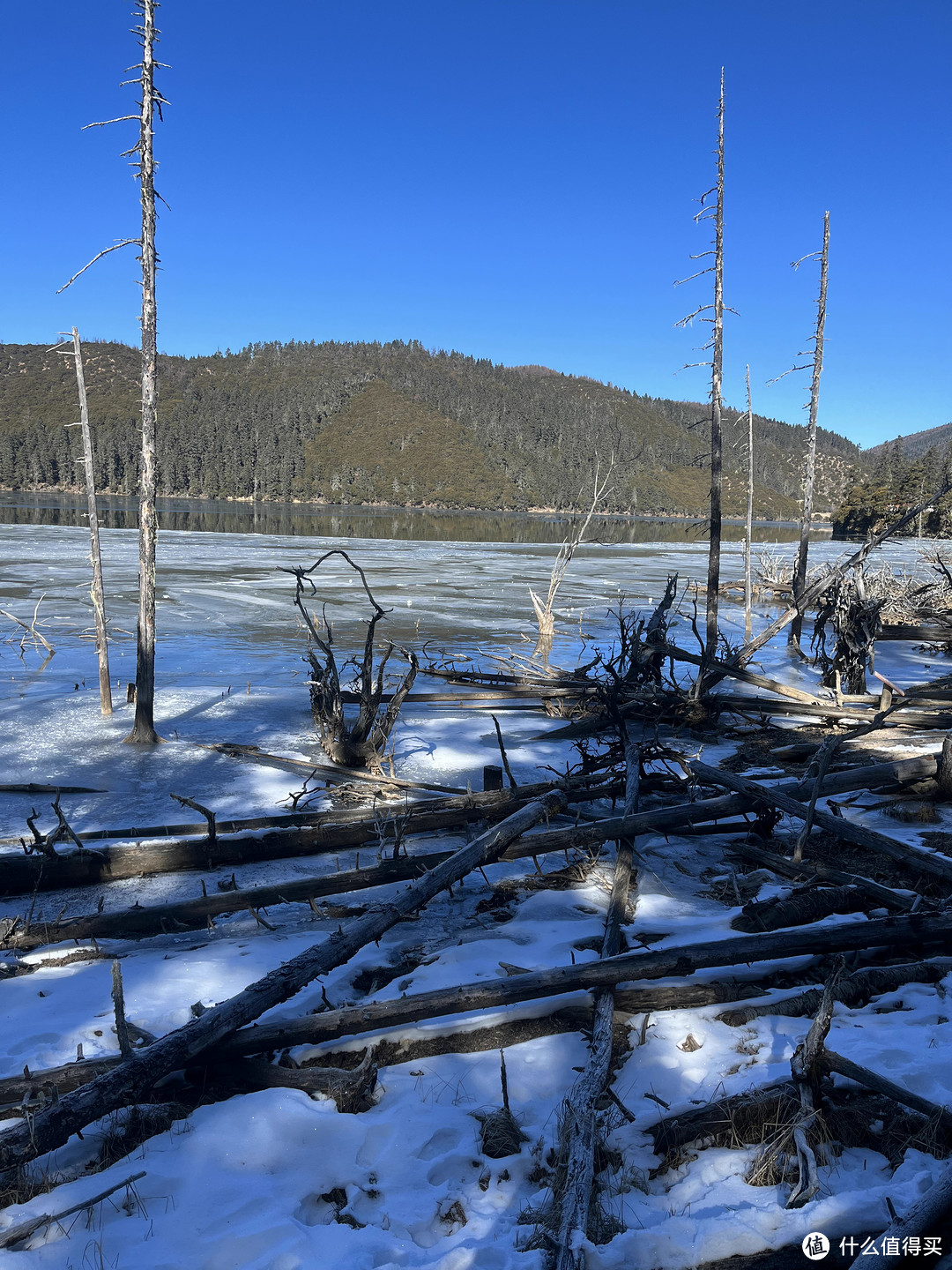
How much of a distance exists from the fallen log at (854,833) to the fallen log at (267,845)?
1063mm

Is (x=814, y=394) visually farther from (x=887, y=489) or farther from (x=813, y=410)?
(x=887, y=489)

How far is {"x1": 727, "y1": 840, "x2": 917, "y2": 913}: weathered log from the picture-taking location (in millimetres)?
4055

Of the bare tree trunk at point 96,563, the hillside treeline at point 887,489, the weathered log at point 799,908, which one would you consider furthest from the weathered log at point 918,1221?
the hillside treeline at point 887,489

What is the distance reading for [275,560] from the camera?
103 feet

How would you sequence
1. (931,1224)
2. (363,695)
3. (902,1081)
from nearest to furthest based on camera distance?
(931,1224), (902,1081), (363,695)

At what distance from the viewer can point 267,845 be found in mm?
5703

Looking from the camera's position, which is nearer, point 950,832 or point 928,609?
point 950,832

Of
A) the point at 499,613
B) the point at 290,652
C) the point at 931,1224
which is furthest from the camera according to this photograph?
the point at 499,613

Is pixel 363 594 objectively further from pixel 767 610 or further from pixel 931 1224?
pixel 931 1224

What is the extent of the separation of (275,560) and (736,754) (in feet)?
86.3

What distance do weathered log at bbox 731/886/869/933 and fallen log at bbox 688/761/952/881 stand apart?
0.33 metres

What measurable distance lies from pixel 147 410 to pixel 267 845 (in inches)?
220

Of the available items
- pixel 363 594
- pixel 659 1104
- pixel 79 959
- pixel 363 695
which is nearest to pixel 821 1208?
pixel 659 1104

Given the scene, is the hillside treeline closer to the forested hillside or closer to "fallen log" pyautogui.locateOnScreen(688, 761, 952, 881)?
"fallen log" pyautogui.locateOnScreen(688, 761, 952, 881)
